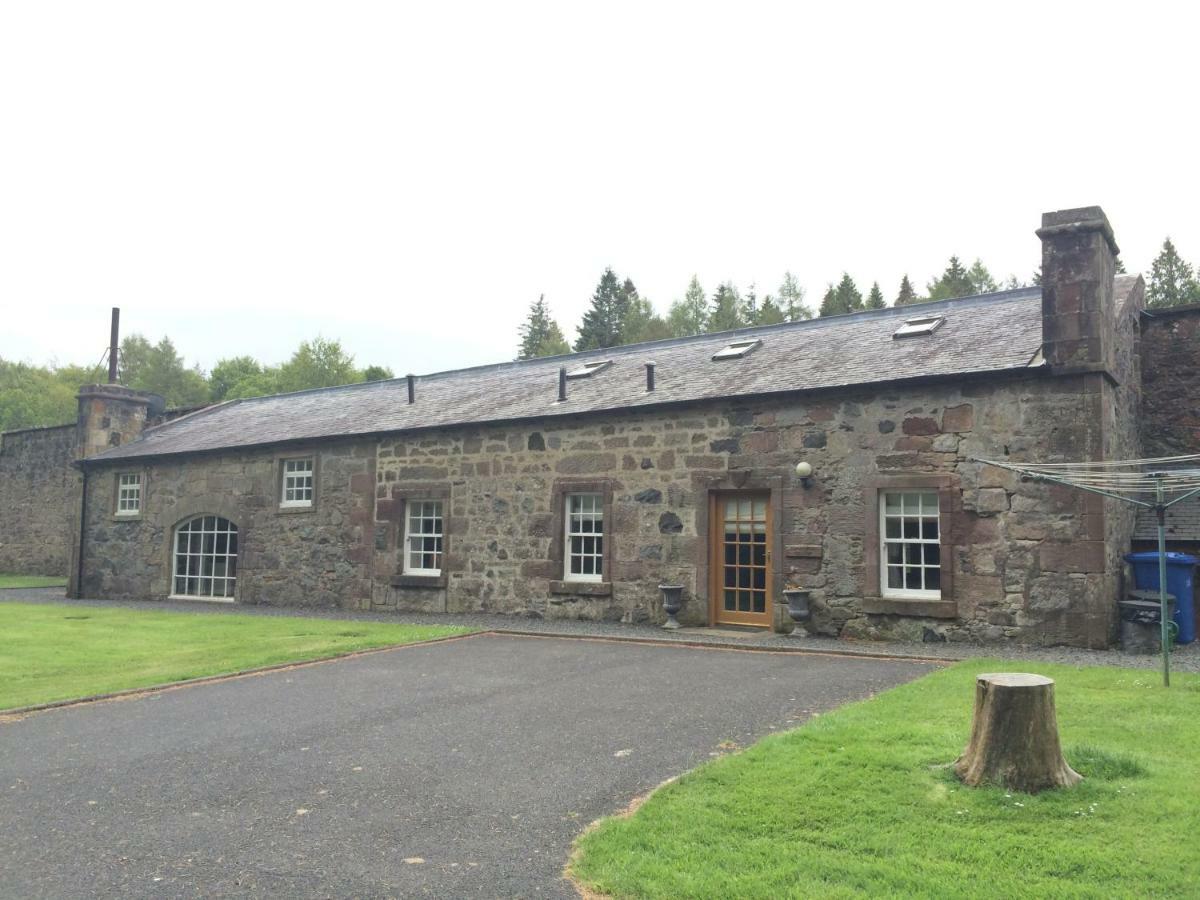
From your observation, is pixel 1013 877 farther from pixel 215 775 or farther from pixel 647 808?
pixel 215 775

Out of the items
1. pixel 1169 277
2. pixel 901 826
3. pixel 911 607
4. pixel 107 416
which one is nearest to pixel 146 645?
pixel 911 607

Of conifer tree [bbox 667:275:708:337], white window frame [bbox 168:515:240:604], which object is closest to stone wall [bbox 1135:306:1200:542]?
white window frame [bbox 168:515:240:604]

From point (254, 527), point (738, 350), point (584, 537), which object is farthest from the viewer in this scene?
point (254, 527)

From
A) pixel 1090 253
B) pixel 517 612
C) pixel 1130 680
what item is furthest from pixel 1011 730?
pixel 517 612

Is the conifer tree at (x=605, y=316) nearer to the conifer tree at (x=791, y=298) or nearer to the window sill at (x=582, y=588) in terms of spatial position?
the conifer tree at (x=791, y=298)

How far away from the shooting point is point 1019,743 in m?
5.05

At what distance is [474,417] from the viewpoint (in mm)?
17094

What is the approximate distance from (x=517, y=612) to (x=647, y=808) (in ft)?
36.0

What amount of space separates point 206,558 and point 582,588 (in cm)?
1012

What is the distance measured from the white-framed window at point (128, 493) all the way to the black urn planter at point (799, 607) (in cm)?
1624

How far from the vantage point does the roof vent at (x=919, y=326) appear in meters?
14.6

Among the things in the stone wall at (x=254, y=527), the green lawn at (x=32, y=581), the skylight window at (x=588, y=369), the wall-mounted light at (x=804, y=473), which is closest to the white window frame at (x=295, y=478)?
the stone wall at (x=254, y=527)

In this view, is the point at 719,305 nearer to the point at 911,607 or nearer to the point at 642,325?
the point at 642,325

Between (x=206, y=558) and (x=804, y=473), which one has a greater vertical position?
(x=804, y=473)
